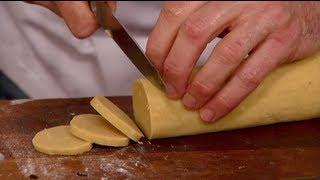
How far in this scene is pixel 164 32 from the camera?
1.12 metres

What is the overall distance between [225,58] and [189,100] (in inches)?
5.8

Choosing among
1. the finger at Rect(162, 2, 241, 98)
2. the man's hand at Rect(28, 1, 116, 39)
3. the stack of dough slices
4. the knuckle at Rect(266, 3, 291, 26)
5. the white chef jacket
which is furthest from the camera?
the white chef jacket

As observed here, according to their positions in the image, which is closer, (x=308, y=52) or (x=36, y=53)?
(x=308, y=52)

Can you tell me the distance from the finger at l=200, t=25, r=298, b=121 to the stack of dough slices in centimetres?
20

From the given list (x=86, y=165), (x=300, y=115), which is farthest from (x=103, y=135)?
(x=300, y=115)

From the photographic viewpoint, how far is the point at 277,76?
4.33ft

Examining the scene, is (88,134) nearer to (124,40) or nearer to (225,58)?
(124,40)

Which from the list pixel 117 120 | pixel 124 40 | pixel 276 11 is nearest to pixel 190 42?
pixel 124 40

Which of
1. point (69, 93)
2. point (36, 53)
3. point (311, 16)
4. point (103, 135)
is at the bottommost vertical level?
point (69, 93)

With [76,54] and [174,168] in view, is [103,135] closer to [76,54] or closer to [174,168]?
[174,168]

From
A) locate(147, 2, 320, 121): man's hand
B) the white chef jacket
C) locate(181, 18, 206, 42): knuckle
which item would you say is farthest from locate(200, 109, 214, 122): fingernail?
the white chef jacket

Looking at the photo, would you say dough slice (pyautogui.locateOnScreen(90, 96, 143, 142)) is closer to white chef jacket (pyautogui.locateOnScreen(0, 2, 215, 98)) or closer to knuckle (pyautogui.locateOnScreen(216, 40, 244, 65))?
knuckle (pyautogui.locateOnScreen(216, 40, 244, 65))

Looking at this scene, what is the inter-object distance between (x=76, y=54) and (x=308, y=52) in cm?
71

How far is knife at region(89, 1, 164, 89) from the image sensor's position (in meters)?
0.86
